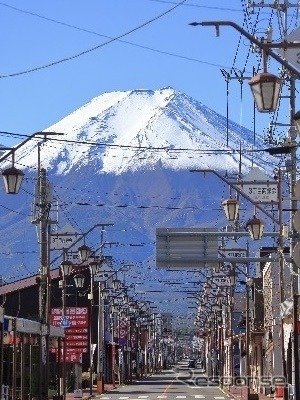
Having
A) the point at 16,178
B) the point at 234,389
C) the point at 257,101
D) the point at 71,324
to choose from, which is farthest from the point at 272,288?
the point at 257,101

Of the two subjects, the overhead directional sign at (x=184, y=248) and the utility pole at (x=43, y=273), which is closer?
the overhead directional sign at (x=184, y=248)

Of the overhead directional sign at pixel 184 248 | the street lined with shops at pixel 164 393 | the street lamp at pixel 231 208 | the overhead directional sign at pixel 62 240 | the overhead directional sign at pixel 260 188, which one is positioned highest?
the overhead directional sign at pixel 260 188

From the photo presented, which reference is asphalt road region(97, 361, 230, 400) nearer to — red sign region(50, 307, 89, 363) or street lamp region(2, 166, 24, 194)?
red sign region(50, 307, 89, 363)

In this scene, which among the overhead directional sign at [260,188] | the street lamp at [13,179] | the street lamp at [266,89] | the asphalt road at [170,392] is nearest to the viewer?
the street lamp at [266,89]

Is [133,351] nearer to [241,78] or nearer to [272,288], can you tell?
[272,288]

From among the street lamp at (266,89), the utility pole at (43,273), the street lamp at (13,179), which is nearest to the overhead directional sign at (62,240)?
the utility pole at (43,273)

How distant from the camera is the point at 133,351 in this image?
14688 centimetres

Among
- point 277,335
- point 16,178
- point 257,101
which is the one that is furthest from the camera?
Answer: point 277,335

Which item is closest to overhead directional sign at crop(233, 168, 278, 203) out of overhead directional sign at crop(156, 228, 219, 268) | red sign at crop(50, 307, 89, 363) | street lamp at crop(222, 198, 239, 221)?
overhead directional sign at crop(156, 228, 219, 268)

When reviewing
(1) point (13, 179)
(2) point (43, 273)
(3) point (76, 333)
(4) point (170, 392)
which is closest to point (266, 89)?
(1) point (13, 179)

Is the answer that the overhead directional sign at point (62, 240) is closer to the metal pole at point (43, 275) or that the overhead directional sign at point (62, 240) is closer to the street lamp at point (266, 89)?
the metal pole at point (43, 275)

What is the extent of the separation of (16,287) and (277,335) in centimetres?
4625

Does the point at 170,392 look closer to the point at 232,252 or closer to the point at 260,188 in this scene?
the point at 232,252

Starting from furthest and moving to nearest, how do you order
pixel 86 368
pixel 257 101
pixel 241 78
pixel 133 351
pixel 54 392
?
pixel 133 351
pixel 86 368
pixel 54 392
pixel 241 78
pixel 257 101
